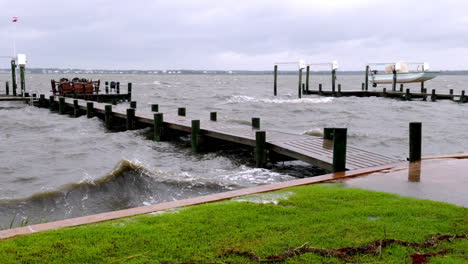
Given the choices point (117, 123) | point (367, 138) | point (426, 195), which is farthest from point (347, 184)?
point (117, 123)

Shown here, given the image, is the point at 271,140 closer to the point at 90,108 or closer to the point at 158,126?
the point at 158,126

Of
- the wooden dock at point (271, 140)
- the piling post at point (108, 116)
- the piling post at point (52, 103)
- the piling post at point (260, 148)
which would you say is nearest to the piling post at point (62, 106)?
the piling post at point (52, 103)

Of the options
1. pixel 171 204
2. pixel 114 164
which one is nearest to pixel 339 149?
pixel 171 204

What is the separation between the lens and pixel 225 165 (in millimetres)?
13156

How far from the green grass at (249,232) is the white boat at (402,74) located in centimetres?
4375

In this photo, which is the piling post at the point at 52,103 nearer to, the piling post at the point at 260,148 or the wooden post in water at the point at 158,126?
the wooden post in water at the point at 158,126

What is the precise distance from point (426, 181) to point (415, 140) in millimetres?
1728

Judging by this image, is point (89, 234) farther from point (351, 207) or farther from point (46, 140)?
point (46, 140)

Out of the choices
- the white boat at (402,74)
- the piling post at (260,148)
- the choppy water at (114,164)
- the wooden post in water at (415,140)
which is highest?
the white boat at (402,74)

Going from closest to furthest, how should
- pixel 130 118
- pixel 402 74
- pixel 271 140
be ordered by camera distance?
pixel 271 140 < pixel 130 118 < pixel 402 74

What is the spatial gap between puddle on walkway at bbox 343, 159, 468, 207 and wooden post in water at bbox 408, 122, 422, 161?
211mm

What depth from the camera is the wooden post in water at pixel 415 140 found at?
908 centimetres

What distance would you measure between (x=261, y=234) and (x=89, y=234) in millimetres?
1803

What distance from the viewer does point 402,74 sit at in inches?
1922
